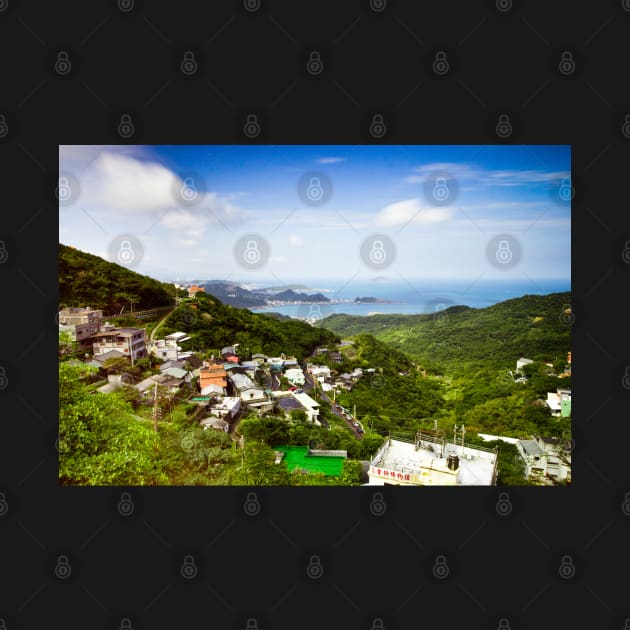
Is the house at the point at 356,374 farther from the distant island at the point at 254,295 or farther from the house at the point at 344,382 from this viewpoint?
the distant island at the point at 254,295

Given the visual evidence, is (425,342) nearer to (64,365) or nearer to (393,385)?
(393,385)

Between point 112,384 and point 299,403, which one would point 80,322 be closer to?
point 112,384

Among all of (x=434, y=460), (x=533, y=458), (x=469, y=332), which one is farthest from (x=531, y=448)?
(x=469, y=332)

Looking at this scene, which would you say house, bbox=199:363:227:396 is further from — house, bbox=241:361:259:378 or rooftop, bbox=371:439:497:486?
rooftop, bbox=371:439:497:486

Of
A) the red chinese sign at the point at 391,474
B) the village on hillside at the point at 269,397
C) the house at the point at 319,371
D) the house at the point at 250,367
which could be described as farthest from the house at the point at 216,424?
the red chinese sign at the point at 391,474
